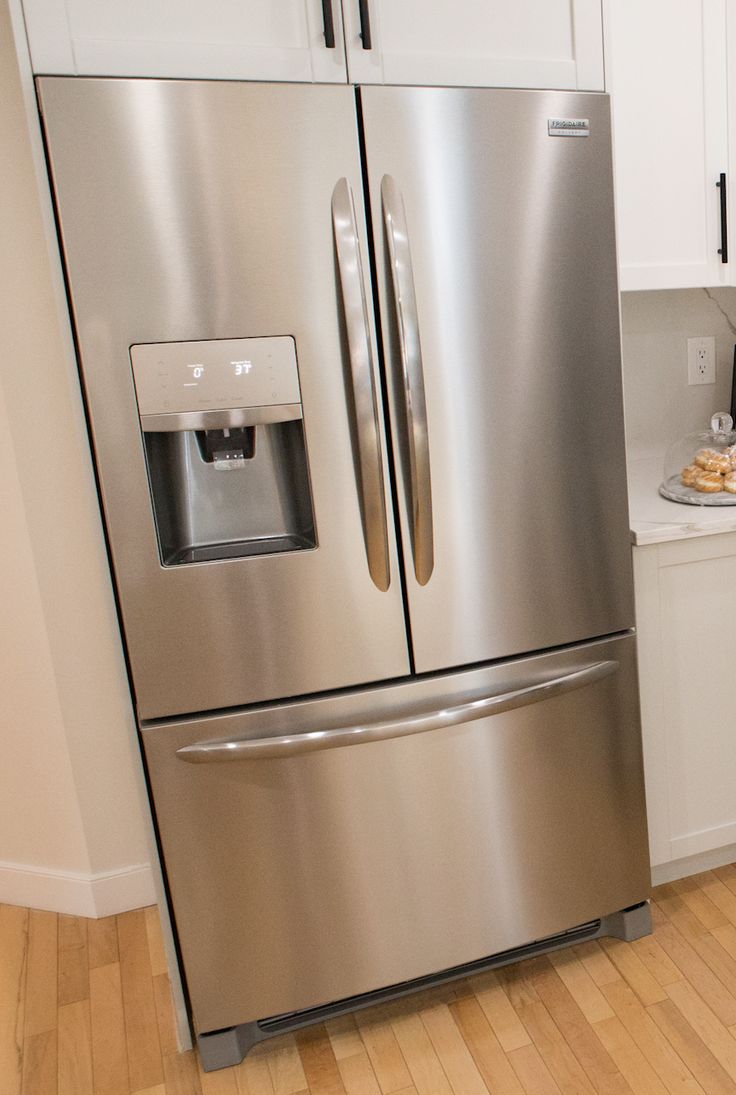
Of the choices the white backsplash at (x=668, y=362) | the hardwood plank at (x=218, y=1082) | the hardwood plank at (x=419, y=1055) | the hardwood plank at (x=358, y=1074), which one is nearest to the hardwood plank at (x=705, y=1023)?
the hardwood plank at (x=419, y=1055)

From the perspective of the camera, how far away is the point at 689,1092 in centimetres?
158

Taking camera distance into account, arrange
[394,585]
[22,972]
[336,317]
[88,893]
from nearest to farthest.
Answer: [336,317], [394,585], [22,972], [88,893]

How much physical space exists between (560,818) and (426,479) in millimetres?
780

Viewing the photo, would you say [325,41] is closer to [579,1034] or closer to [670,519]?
[670,519]

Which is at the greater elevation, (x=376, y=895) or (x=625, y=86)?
(x=625, y=86)

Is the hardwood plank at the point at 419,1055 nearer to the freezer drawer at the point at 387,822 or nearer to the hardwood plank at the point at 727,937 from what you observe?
the freezer drawer at the point at 387,822

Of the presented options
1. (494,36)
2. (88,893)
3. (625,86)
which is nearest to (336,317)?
(494,36)

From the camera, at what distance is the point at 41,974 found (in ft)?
6.80

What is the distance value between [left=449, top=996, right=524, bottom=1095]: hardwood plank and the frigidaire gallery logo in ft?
5.70

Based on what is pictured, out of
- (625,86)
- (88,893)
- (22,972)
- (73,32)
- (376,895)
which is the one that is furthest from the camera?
(88,893)

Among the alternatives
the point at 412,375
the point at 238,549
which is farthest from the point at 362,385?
the point at 238,549

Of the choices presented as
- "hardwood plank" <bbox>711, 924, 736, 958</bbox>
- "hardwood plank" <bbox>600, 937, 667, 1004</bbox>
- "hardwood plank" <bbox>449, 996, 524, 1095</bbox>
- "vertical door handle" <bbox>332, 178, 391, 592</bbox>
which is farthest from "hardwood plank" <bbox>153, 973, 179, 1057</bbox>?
"hardwood plank" <bbox>711, 924, 736, 958</bbox>

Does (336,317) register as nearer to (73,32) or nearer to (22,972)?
(73,32)

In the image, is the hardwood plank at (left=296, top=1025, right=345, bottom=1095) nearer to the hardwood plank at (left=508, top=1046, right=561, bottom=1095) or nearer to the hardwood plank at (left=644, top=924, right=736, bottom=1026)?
the hardwood plank at (left=508, top=1046, right=561, bottom=1095)
